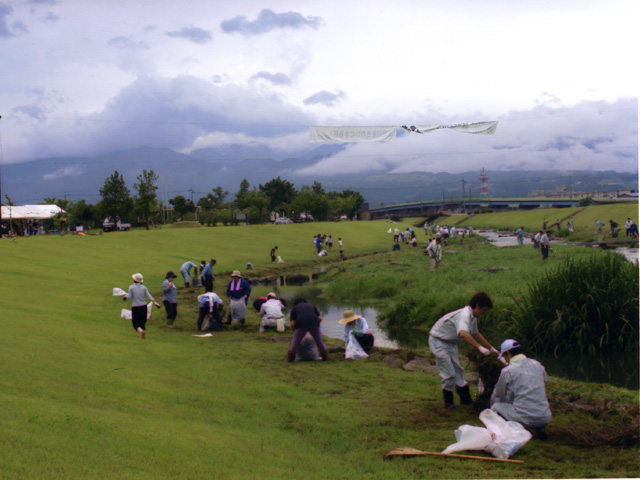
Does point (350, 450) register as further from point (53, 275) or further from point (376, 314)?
point (53, 275)

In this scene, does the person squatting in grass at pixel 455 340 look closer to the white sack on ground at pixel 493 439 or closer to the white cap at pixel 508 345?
the white cap at pixel 508 345

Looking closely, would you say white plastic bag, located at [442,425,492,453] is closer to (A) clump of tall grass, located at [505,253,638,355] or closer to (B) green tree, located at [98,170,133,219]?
(A) clump of tall grass, located at [505,253,638,355]

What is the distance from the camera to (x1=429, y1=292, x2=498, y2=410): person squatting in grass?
8.11 metres

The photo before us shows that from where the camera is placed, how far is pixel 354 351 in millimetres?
13070

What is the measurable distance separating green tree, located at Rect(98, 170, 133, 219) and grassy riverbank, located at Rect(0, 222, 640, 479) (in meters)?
50.8

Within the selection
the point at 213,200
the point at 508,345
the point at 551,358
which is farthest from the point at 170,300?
the point at 213,200

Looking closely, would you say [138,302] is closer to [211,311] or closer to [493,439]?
[211,311]

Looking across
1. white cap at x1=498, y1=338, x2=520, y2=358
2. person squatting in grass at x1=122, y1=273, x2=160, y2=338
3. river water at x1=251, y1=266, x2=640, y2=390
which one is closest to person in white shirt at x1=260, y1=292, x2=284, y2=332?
river water at x1=251, y1=266, x2=640, y2=390

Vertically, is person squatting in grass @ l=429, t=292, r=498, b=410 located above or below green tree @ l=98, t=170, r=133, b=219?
below

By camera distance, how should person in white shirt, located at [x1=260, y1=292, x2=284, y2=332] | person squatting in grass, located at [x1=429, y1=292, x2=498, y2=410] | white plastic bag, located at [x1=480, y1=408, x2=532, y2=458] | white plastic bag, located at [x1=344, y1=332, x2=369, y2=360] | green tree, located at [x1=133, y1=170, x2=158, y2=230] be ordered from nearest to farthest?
white plastic bag, located at [x1=480, y1=408, x2=532, y2=458]
person squatting in grass, located at [x1=429, y1=292, x2=498, y2=410]
white plastic bag, located at [x1=344, y1=332, x2=369, y2=360]
person in white shirt, located at [x1=260, y1=292, x2=284, y2=332]
green tree, located at [x1=133, y1=170, x2=158, y2=230]

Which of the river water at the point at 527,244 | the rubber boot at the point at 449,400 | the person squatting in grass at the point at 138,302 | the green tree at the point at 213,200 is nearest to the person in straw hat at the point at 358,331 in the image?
the rubber boot at the point at 449,400

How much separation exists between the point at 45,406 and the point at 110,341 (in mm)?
6768

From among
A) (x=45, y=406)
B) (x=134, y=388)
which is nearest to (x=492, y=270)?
(x=134, y=388)

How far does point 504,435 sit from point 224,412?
3991 millimetres
